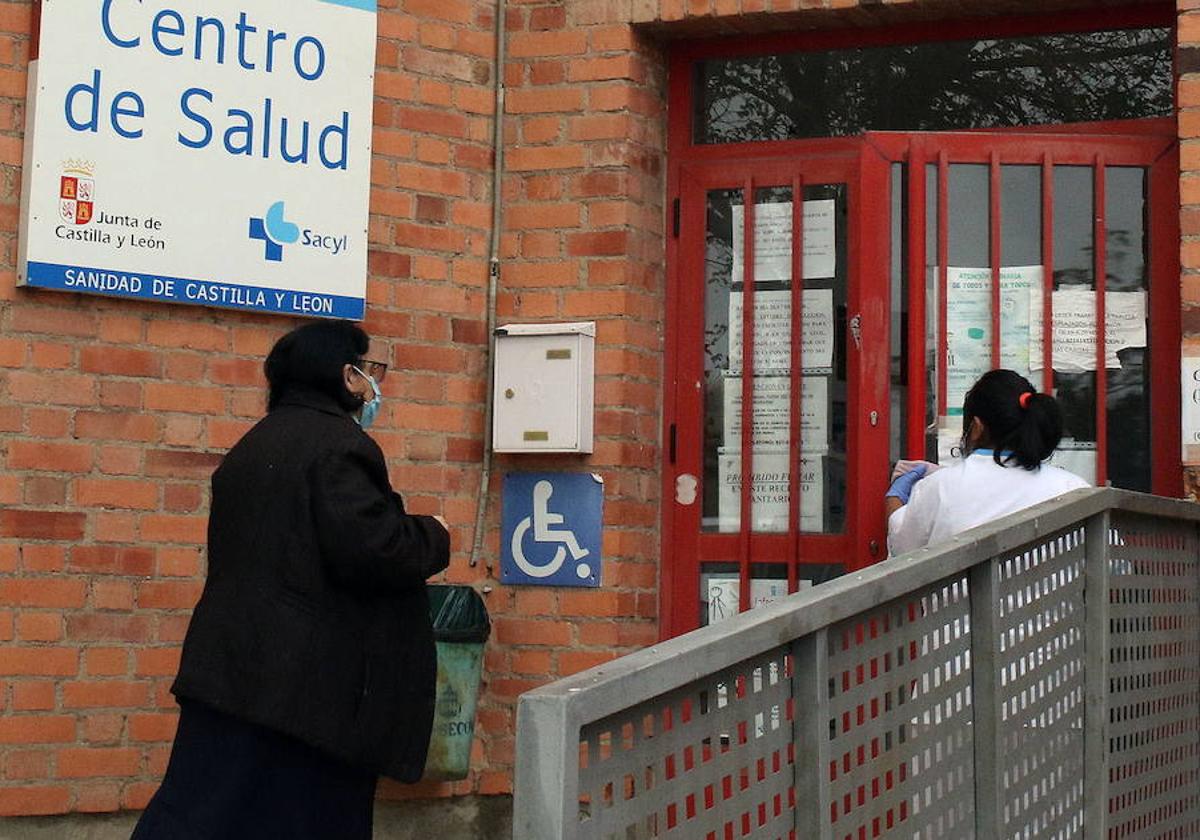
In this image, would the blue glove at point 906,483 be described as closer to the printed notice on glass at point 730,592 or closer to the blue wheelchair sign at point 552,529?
the printed notice on glass at point 730,592

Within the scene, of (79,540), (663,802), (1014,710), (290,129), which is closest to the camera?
(663,802)

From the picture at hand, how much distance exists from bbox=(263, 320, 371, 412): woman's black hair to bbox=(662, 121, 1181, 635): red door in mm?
1820

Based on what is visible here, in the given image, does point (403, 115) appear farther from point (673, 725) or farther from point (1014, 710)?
point (673, 725)

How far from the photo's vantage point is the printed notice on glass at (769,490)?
591cm

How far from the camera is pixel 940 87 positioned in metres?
5.93

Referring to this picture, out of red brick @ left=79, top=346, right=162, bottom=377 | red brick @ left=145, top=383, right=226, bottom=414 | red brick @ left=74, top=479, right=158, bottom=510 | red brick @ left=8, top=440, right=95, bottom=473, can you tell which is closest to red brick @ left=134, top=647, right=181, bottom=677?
red brick @ left=74, top=479, right=158, bottom=510

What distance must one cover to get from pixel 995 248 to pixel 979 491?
124 cm

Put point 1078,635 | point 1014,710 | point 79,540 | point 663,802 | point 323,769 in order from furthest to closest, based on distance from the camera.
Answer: point 79,540 → point 323,769 → point 1078,635 → point 1014,710 → point 663,802

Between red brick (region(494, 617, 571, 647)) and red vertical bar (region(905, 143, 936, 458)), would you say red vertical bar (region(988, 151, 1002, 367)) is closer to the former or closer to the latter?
red vertical bar (region(905, 143, 936, 458))

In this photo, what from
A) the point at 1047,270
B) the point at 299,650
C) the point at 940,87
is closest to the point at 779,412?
the point at 1047,270

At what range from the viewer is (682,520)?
6117 mm

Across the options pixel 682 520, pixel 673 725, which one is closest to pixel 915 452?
pixel 682 520

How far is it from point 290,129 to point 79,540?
148 cm

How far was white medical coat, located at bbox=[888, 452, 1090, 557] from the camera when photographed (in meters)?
4.68
